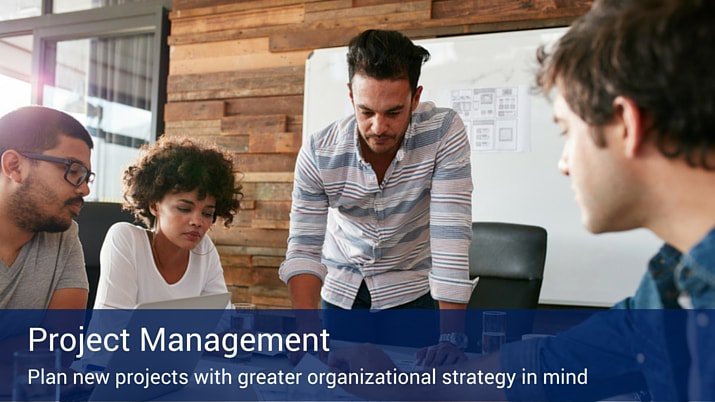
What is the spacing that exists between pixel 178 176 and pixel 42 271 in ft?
1.55

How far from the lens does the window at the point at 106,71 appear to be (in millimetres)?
3609

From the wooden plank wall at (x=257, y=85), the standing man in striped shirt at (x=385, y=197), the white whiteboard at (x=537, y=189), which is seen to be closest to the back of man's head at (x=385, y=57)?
the standing man in striped shirt at (x=385, y=197)

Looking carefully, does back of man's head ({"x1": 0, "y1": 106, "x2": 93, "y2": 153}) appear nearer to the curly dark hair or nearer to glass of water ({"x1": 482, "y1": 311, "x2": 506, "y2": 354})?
the curly dark hair

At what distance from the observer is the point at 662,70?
65 cm

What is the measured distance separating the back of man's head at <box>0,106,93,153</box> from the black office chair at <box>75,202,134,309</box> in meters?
0.54

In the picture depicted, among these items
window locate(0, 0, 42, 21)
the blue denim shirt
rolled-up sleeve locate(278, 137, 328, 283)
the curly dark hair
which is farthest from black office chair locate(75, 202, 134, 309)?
window locate(0, 0, 42, 21)

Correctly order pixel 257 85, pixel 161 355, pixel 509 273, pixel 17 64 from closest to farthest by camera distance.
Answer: pixel 161 355, pixel 509 273, pixel 257 85, pixel 17 64

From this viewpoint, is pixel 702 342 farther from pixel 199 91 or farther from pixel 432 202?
pixel 199 91

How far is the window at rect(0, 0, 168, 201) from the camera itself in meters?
3.61

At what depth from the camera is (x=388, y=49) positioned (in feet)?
5.23

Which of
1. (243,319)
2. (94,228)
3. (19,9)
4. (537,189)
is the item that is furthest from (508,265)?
(19,9)

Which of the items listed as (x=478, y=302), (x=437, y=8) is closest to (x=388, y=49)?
(x=478, y=302)

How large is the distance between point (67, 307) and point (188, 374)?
21.6 inches

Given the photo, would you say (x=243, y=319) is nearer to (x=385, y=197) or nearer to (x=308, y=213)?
(x=308, y=213)
